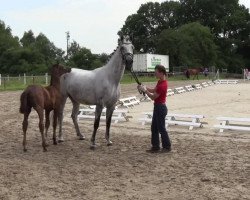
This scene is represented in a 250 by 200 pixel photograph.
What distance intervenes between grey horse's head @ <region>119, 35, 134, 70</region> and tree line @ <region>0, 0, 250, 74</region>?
47.0 metres

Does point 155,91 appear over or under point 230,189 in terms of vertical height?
over

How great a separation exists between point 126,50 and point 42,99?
7.10 ft

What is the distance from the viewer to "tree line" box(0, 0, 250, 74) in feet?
217

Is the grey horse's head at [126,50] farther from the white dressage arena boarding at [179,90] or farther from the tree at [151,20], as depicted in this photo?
the tree at [151,20]

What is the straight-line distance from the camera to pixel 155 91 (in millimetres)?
9352

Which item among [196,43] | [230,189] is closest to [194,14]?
[196,43]

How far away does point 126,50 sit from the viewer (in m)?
9.66

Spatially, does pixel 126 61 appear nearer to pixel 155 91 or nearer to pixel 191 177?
pixel 155 91

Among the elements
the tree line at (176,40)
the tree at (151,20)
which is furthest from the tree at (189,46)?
the tree at (151,20)

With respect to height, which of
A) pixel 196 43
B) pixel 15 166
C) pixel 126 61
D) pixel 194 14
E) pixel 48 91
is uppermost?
pixel 194 14

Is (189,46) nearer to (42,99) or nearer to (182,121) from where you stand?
(182,121)

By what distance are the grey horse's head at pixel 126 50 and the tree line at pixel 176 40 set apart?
47.0m

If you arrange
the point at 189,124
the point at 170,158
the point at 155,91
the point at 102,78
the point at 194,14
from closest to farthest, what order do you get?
the point at 170,158 < the point at 155,91 < the point at 102,78 < the point at 189,124 < the point at 194,14

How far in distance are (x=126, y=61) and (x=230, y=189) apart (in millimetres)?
4087
